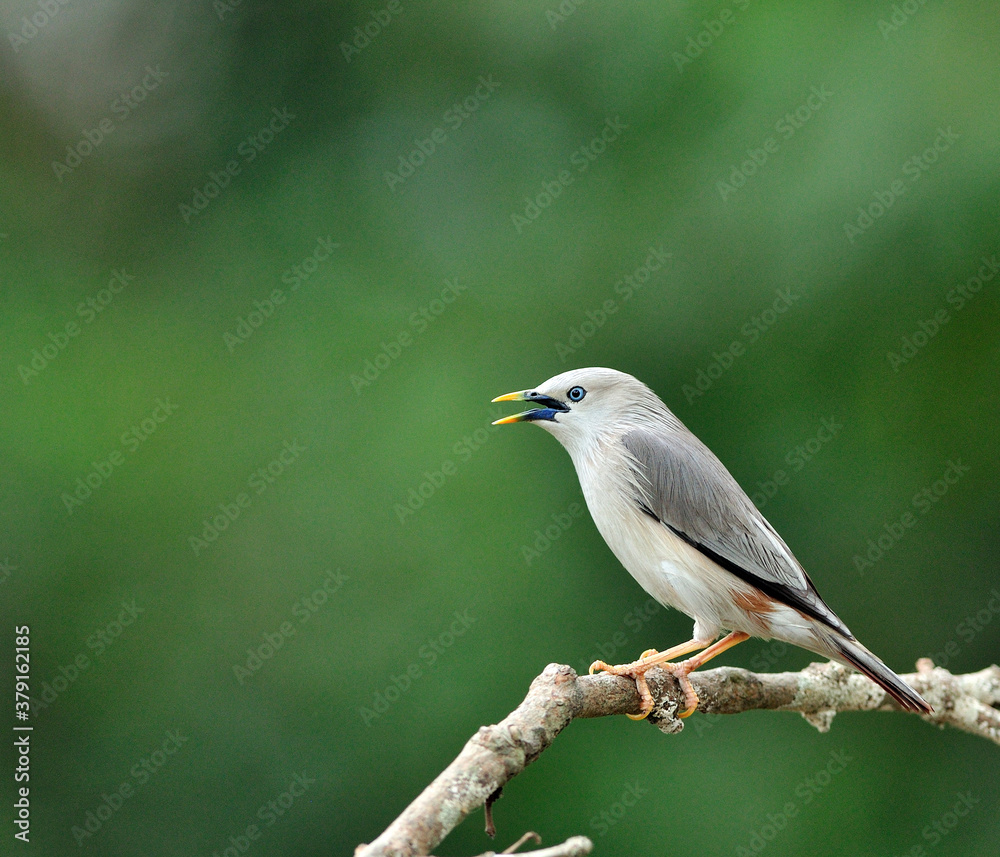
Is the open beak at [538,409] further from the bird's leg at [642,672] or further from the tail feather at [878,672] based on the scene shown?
the tail feather at [878,672]

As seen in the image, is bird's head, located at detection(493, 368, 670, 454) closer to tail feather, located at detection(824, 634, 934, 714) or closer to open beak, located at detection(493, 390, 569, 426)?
open beak, located at detection(493, 390, 569, 426)

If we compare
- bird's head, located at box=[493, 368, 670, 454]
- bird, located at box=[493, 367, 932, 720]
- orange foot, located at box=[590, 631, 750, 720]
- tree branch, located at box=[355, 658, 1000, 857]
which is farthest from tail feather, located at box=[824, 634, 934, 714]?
bird's head, located at box=[493, 368, 670, 454]

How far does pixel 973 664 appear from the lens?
675cm

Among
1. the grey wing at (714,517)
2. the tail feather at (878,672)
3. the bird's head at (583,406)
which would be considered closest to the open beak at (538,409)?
the bird's head at (583,406)

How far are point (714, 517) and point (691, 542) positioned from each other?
15 centimetres

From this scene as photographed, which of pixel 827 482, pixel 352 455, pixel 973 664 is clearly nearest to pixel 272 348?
pixel 352 455

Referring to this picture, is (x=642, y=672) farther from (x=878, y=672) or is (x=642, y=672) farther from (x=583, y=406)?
(x=583, y=406)

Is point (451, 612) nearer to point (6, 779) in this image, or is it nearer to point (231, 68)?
point (6, 779)

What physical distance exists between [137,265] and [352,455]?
8.73 ft

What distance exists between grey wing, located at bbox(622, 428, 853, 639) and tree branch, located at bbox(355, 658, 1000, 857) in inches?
14.3

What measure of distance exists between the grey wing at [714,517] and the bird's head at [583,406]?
18cm

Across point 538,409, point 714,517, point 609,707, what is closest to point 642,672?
point 609,707

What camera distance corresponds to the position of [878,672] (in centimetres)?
339

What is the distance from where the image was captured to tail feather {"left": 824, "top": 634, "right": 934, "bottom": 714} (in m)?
3.34
